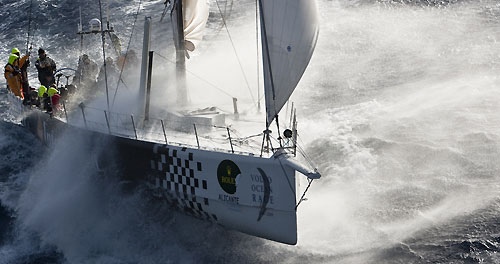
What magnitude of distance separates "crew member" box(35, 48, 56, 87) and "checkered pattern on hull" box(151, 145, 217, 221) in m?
5.22

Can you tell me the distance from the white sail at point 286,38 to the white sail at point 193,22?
4053 mm

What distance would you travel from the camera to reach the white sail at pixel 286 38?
923 cm

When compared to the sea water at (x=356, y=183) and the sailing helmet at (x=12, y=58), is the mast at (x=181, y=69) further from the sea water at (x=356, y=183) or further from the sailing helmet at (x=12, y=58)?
the sailing helmet at (x=12, y=58)

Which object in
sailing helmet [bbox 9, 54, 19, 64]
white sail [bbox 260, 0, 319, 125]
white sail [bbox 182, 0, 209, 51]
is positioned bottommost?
sailing helmet [bbox 9, 54, 19, 64]

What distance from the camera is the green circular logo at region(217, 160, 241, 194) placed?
10.4 m

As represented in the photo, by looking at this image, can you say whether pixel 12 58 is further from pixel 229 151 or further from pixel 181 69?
pixel 229 151

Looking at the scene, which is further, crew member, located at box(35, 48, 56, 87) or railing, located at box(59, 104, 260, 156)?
crew member, located at box(35, 48, 56, 87)

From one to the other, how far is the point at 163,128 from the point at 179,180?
96 cm

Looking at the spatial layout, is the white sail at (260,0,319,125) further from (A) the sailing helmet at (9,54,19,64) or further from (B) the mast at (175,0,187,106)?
(A) the sailing helmet at (9,54,19,64)

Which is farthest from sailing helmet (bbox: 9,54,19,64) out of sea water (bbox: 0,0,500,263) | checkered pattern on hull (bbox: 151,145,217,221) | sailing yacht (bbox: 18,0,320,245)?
checkered pattern on hull (bbox: 151,145,217,221)

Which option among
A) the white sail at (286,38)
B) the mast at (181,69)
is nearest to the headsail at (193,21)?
the mast at (181,69)

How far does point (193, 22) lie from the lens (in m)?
13.7

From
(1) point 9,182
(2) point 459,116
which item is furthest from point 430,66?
(1) point 9,182

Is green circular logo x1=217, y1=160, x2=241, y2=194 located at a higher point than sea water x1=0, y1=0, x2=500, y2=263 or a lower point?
higher
